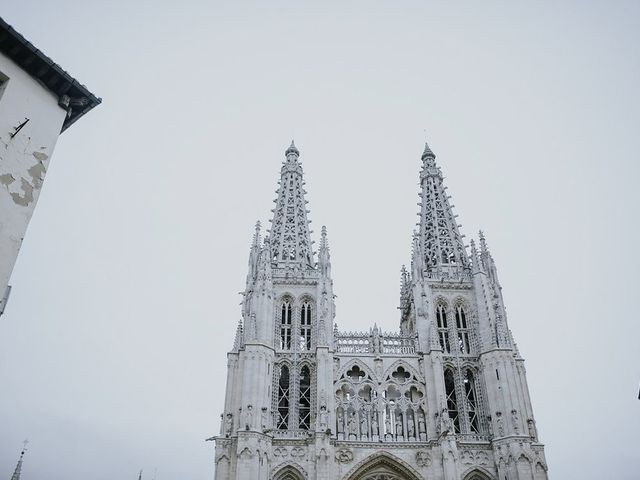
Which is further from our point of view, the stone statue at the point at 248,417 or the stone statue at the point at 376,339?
the stone statue at the point at 376,339

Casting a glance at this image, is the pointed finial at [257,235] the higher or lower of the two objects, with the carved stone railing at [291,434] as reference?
higher

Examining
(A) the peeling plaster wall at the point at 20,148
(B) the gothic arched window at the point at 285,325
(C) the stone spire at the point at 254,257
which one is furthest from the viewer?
(C) the stone spire at the point at 254,257

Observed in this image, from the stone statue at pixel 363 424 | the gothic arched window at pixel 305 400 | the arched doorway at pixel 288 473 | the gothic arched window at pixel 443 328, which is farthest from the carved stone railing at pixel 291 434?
the gothic arched window at pixel 443 328

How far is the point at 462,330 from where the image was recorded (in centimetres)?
3950

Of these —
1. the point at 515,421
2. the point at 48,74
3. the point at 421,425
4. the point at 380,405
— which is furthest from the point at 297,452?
the point at 48,74

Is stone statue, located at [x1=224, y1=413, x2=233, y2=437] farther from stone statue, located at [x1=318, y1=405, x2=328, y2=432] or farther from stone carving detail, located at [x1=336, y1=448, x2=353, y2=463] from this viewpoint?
stone carving detail, located at [x1=336, y1=448, x2=353, y2=463]

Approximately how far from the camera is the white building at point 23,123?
13.3 metres

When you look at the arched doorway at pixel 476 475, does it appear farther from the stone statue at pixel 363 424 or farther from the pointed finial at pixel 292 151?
the pointed finial at pixel 292 151

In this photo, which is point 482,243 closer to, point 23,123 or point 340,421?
point 340,421

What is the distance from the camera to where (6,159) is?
1359cm

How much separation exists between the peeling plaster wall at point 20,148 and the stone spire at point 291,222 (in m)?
28.0

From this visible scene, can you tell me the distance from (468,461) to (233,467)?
13528 mm

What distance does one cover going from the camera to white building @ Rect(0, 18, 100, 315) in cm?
1330

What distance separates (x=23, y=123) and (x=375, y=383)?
27.5 meters
